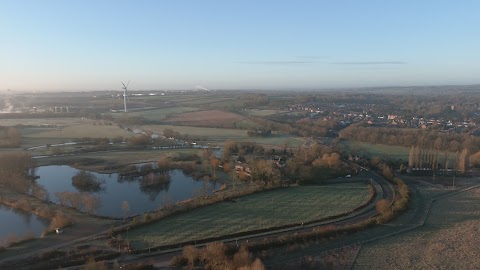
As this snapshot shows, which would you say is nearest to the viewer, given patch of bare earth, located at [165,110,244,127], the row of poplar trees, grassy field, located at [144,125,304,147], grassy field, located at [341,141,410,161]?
the row of poplar trees

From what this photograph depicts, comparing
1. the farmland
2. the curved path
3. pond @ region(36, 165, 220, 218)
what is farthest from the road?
the farmland

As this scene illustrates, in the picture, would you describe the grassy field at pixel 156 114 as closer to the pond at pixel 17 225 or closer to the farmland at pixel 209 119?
the farmland at pixel 209 119

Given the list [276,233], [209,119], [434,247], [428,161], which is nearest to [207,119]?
[209,119]

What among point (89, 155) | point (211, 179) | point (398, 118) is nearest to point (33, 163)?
point (89, 155)

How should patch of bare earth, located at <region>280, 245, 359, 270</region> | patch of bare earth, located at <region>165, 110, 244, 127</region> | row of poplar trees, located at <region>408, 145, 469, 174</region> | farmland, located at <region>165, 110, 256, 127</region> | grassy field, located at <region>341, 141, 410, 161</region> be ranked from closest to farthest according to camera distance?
1. patch of bare earth, located at <region>280, 245, 359, 270</region>
2. row of poplar trees, located at <region>408, 145, 469, 174</region>
3. grassy field, located at <region>341, 141, 410, 161</region>
4. farmland, located at <region>165, 110, 256, 127</region>
5. patch of bare earth, located at <region>165, 110, 244, 127</region>

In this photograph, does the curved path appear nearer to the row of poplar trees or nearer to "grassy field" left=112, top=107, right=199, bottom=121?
the row of poplar trees

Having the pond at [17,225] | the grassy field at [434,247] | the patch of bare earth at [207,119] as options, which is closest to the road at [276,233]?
the grassy field at [434,247]
